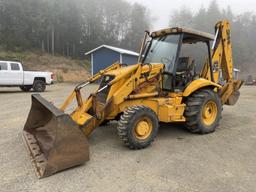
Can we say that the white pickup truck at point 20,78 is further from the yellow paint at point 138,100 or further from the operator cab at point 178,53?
the operator cab at point 178,53

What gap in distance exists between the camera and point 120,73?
496 centimetres

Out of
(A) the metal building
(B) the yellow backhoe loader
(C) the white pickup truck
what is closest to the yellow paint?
(B) the yellow backhoe loader

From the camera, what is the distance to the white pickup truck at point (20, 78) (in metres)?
14.0

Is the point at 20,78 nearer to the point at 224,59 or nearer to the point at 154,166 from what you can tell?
the point at 224,59

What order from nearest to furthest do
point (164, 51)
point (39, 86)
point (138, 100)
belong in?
point (138, 100) → point (164, 51) → point (39, 86)

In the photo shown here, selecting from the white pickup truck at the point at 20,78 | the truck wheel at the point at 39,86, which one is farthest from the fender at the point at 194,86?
the truck wheel at the point at 39,86

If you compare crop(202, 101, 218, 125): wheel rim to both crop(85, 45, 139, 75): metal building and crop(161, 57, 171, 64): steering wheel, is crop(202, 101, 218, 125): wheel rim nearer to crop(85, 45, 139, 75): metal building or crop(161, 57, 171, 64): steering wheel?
crop(161, 57, 171, 64): steering wheel

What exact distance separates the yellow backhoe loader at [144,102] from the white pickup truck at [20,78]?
9.89m

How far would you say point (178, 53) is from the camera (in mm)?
5477

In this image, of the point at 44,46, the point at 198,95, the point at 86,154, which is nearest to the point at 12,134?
the point at 86,154

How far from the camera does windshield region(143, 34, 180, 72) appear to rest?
549 cm

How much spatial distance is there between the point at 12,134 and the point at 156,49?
3.70 m

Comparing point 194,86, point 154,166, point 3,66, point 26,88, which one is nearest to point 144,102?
point 194,86

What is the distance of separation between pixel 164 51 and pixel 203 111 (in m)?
1.59
